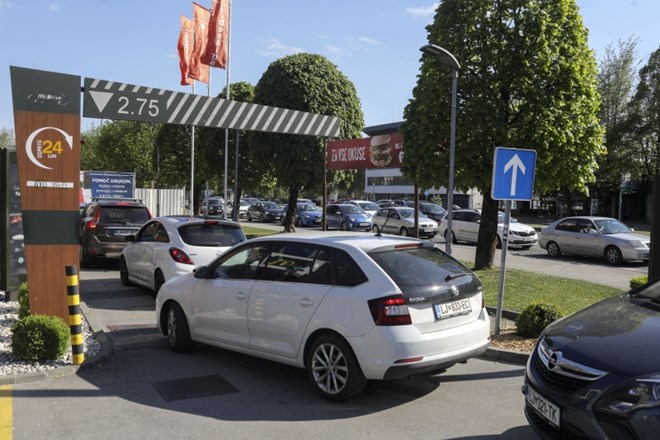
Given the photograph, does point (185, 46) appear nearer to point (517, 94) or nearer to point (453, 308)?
point (517, 94)

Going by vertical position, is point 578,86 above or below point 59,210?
above

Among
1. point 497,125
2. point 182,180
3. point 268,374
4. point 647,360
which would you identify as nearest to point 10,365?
point 268,374

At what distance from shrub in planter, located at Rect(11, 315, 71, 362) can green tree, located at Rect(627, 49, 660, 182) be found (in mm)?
49597

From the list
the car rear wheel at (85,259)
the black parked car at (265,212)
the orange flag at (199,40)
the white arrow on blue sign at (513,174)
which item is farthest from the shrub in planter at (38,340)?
the black parked car at (265,212)

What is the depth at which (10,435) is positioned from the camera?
177 inches

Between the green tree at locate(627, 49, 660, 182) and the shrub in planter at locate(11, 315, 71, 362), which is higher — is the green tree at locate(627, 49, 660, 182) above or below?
above

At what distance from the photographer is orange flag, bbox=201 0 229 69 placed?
21391 millimetres

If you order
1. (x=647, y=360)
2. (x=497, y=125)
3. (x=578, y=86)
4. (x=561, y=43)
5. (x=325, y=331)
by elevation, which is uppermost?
(x=561, y=43)

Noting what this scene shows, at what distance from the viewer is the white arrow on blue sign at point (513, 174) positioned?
7152 millimetres

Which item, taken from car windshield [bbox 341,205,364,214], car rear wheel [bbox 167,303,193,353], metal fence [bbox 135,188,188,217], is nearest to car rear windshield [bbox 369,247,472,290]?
car rear wheel [bbox 167,303,193,353]

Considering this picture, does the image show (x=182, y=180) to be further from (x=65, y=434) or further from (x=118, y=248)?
(x=65, y=434)

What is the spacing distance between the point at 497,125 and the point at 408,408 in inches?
304

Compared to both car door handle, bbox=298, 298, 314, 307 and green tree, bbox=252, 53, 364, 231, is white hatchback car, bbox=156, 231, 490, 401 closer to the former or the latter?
car door handle, bbox=298, 298, 314, 307

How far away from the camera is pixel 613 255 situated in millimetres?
17359
